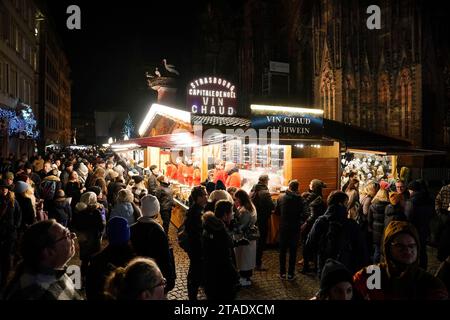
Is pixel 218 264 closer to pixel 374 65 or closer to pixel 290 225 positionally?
pixel 290 225

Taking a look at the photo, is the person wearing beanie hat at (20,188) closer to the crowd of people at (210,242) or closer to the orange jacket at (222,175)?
the crowd of people at (210,242)

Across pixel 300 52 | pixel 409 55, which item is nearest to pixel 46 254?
pixel 409 55

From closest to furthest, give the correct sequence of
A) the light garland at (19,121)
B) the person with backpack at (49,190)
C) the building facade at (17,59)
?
1. the person with backpack at (49,190)
2. the light garland at (19,121)
3. the building facade at (17,59)

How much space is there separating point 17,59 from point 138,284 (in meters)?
30.8

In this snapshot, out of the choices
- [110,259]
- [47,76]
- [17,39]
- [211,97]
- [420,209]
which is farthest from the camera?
[47,76]

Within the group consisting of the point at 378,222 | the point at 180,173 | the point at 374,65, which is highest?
the point at 374,65

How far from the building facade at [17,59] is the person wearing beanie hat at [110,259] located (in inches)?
775

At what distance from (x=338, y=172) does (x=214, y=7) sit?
37.2 m

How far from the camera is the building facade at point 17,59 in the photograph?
24.0 meters

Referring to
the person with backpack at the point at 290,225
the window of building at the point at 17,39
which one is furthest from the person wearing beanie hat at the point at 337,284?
the window of building at the point at 17,39

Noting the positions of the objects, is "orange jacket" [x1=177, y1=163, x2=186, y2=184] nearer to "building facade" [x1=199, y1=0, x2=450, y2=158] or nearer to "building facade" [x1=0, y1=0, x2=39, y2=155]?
"building facade" [x1=0, y1=0, x2=39, y2=155]

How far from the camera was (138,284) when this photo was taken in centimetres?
242

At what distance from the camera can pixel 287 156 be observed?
11.2m

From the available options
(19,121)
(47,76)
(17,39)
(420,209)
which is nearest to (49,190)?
(420,209)
